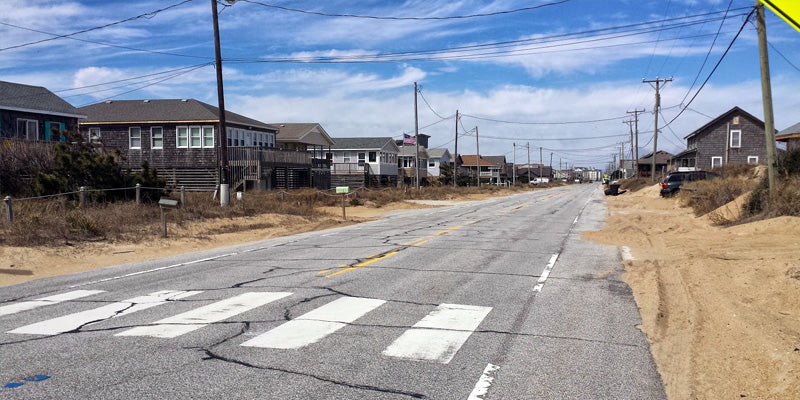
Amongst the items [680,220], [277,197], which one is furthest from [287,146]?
[680,220]

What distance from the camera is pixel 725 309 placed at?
7.54 metres

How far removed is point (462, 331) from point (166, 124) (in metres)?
37.2

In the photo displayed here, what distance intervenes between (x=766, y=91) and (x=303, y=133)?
4002cm

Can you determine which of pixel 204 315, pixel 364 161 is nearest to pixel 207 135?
pixel 364 161

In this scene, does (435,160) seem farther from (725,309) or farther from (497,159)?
(725,309)

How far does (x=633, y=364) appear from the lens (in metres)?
5.49

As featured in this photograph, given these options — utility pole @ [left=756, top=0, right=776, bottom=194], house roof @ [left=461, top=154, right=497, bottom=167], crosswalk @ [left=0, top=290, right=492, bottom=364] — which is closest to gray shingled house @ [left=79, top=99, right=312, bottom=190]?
utility pole @ [left=756, top=0, right=776, bottom=194]

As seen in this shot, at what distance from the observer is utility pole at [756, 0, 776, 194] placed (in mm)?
17312

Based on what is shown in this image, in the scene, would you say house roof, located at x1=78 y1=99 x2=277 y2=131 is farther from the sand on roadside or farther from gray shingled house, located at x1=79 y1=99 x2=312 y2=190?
the sand on roadside

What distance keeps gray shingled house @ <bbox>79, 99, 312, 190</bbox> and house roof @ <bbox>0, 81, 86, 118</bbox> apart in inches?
152

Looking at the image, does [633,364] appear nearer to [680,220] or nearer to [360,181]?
[680,220]

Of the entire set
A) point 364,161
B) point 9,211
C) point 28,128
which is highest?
point 28,128

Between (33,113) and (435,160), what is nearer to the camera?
(33,113)

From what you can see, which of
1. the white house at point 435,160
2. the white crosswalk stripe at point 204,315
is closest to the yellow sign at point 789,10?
the white crosswalk stripe at point 204,315
